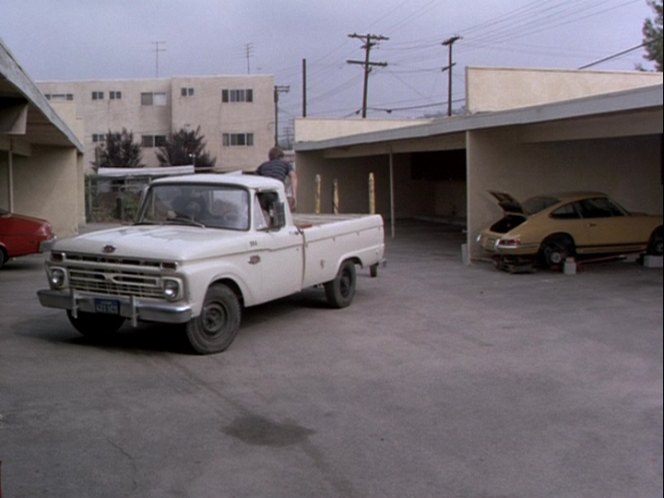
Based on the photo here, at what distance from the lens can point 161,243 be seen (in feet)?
27.7

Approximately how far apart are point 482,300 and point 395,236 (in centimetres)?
1416

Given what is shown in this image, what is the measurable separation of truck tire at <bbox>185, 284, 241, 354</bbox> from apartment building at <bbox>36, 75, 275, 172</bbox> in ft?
170

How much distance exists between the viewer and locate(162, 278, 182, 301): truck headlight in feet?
26.6

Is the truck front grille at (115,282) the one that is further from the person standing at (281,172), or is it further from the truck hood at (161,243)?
the person standing at (281,172)

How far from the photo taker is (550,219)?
1573 centimetres

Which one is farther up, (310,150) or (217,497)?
(310,150)

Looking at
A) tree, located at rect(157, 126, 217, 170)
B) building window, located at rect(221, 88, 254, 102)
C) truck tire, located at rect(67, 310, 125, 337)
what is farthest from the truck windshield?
building window, located at rect(221, 88, 254, 102)

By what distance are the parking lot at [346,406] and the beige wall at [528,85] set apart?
573 inches

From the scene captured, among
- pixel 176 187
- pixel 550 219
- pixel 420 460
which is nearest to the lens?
pixel 420 460

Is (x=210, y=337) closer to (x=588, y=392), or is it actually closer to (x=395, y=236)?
(x=588, y=392)

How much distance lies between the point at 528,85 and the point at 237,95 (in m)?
38.6

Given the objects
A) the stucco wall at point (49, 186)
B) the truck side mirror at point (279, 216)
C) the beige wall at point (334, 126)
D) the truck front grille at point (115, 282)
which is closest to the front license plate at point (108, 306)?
the truck front grille at point (115, 282)

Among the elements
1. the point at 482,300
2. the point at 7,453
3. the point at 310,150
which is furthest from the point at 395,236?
the point at 7,453

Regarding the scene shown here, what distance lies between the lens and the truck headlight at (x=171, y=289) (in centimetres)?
811
